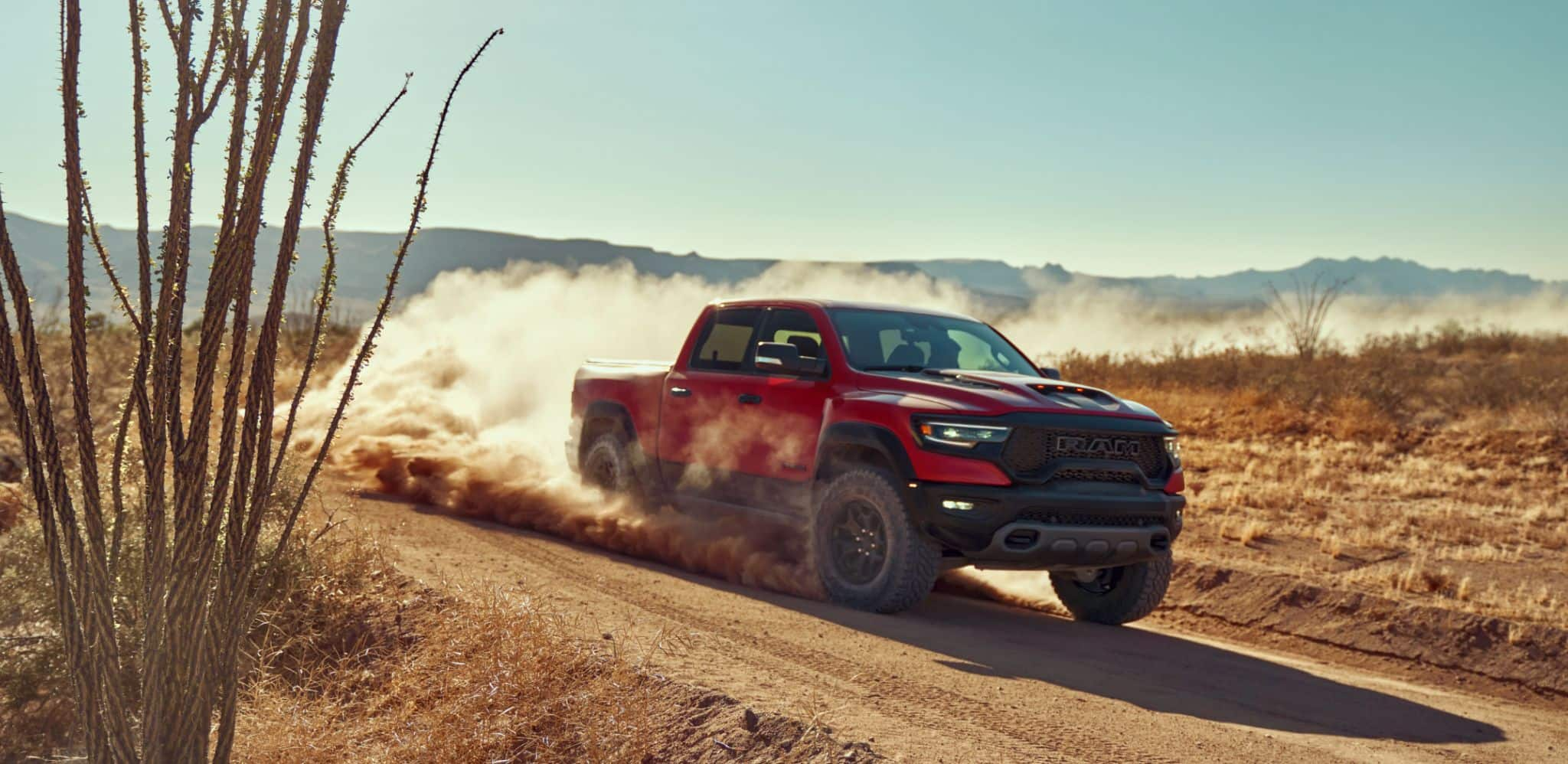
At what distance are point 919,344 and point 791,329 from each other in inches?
37.3

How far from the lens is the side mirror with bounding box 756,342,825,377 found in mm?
8367

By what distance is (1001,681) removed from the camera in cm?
619

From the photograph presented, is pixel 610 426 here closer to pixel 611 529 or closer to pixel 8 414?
pixel 611 529

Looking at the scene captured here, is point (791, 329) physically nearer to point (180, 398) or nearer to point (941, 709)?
point (941, 709)

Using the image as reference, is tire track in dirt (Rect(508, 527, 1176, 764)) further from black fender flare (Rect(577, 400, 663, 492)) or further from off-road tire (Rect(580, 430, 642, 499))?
off-road tire (Rect(580, 430, 642, 499))

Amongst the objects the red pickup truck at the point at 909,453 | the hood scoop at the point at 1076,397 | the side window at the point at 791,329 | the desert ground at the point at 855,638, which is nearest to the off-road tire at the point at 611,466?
the desert ground at the point at 855,638

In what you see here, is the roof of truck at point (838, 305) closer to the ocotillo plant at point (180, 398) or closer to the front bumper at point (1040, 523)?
the front bumper at point (1040, 523)

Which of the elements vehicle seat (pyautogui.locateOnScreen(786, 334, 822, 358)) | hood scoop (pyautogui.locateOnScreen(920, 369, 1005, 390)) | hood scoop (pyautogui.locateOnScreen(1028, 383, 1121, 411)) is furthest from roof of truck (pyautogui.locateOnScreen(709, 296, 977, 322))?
hood scoop (pyautogui.locateOnScreen(1028, 383, 1121, 411))

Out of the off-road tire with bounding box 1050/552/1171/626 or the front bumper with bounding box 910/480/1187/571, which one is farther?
the off-road tire with bounding box 1050/552/1171/626

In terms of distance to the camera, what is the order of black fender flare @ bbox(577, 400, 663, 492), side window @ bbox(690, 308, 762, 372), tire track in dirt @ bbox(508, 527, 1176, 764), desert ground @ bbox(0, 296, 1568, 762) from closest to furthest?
→ tire track in dirt @ bbox(508, 527, 1176, 764) < desert ground @ bbox(0, 296, 1568, 762) < side window @ bbox(690, 308, 762, 372) < black fender flare @ bbox(577, 400, 663, 492)

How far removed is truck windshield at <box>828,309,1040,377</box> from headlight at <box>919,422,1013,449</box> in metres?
0.95

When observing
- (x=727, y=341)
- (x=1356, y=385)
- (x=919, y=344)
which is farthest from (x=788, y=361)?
(x=1356, y=385)

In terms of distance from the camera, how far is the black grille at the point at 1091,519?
7.38m

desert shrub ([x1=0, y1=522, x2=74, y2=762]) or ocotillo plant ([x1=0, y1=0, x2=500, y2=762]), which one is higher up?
ocotillo plant ([x1=0, y1=0, x2=500, y2=762])
